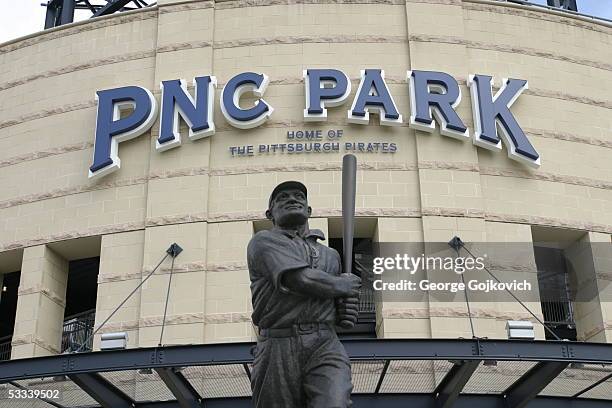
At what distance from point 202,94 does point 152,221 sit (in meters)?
3.54

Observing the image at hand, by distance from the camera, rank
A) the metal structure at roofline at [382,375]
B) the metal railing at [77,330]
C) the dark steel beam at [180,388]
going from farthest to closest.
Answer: the metal railing at [77,330], the dark steel beam at [180,388], the metal structure at roofline at [382,375]

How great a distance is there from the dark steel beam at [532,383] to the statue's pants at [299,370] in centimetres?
957

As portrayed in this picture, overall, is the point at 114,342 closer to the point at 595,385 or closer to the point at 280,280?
the point at 595,385

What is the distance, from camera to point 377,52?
871 inches

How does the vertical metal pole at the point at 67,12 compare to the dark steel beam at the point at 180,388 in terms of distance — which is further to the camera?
the vertical metal pole at the point at 67,12

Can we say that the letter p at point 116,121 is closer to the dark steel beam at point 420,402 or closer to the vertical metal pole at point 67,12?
the vertical metal pole at point 67,12

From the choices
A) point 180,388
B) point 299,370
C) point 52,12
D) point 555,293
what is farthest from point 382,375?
point 52,12

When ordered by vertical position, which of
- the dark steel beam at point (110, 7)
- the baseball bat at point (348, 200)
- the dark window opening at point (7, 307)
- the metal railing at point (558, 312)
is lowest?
the baseball bat at point (348, 200)

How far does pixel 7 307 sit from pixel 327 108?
45.2 ft

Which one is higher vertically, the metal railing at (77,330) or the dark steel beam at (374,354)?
the metal railing at (77,330)

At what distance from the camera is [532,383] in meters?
16.2

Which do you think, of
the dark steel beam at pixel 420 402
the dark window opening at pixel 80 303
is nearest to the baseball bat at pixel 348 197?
the dark steel beam at pixel 420 402

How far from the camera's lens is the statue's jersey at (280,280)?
6.41 m

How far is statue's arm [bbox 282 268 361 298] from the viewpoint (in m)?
6.30
